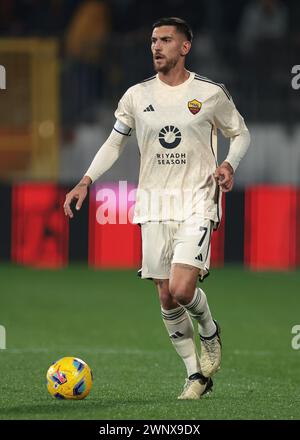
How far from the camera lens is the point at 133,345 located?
1115 centimetres

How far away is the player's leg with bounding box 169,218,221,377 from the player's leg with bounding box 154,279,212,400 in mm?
62

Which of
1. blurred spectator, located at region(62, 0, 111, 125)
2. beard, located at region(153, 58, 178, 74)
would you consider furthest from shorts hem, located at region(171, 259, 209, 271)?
blurred spectator, located at region(62, 0, 111, 125)

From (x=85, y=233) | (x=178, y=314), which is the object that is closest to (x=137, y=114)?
(x=178, y=314)

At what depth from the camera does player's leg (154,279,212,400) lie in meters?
8.00

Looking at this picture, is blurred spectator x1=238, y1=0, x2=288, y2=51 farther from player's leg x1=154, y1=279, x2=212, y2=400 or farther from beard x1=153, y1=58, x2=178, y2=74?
player's leg x1=154, y1=279, x2=212, y2=400

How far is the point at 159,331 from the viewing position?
40.0 feet

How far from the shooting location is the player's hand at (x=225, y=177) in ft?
25.2

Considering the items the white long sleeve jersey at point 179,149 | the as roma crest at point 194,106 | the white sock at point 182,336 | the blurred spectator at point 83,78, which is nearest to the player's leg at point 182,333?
the white sock at point 182,336

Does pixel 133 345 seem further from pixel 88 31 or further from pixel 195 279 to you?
pixel 88 31

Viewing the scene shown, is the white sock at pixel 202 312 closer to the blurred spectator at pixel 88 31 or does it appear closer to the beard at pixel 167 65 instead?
the beard at pixel 167 65

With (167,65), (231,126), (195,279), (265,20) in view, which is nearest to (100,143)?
(265,20)

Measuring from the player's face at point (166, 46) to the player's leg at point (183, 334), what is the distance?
135 centimetres

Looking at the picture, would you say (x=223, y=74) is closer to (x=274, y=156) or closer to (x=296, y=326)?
(x=274, y=156)

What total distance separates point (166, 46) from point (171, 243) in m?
1.21
